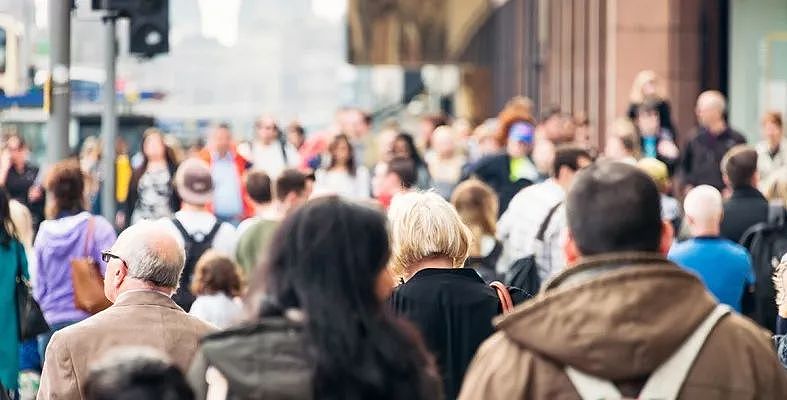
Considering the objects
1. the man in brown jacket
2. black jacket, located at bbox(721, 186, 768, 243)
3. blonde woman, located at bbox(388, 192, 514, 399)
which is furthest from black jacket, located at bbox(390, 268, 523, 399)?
black jacket, located at bbox(721, 186, 768, 243)

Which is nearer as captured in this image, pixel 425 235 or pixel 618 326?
pixel 618 326

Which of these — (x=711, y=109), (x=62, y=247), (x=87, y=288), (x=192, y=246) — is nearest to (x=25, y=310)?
(x=87, y=288)

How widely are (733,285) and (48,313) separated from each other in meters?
3.85

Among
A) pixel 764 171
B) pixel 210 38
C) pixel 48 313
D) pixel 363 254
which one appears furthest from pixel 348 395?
pixel 210 38

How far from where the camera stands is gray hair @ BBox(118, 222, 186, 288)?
257 inches

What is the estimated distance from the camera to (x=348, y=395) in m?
4.12

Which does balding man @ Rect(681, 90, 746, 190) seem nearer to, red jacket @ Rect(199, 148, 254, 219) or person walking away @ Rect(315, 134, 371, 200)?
person walking away @ Rect(315, 134, 371, 200)

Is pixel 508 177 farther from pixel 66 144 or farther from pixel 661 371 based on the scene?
pixel 661 371

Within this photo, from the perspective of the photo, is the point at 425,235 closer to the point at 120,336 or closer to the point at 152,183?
the point at 120,336

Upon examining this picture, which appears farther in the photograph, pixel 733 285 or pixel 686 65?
pixel 686 65

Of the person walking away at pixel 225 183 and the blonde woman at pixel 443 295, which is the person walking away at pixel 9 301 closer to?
the blonde woman at pixel 443 295

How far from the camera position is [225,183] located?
56.1ft

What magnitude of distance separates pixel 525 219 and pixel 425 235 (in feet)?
Result: 15.7

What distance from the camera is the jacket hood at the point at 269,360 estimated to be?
4.15 m
